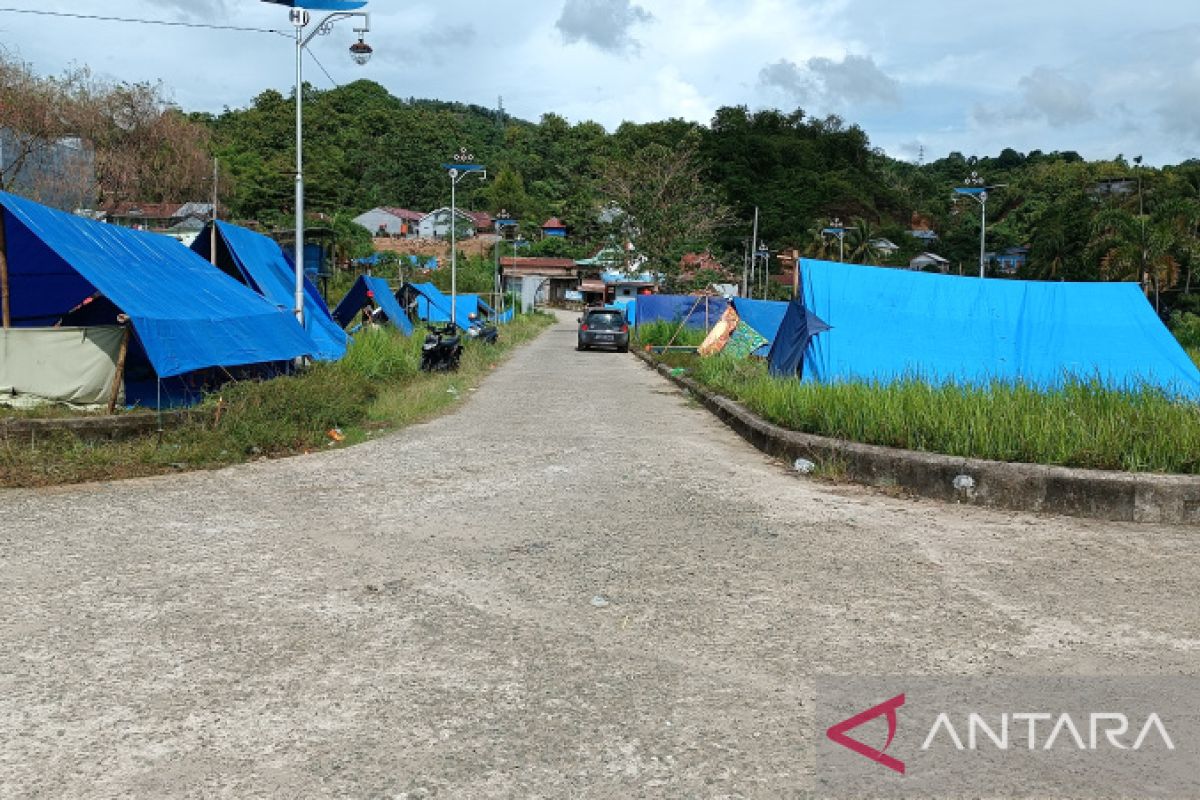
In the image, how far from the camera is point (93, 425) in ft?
31.3

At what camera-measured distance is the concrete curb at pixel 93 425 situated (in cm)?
919

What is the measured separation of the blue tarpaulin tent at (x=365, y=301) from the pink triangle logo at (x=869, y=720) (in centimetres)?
2243

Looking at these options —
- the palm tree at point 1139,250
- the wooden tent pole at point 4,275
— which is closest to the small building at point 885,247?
the palm tree at point 1139,250

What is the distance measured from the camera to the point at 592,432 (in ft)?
38.8

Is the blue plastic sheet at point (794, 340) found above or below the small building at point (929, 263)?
below

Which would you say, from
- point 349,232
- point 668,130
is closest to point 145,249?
point 349,232

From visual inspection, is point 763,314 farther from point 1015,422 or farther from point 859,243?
point 859,243

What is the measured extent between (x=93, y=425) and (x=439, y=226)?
80919mm

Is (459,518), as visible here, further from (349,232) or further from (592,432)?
(349,232)

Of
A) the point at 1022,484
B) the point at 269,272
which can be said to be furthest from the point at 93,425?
the point at 269,272

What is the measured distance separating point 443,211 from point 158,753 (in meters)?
84.2

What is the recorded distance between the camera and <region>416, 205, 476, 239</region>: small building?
284 ft

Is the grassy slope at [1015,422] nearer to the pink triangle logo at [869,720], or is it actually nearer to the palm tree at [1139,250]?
the pink triangle logo at [869,720]

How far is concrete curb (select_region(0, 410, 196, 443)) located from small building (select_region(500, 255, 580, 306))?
2727 inches
